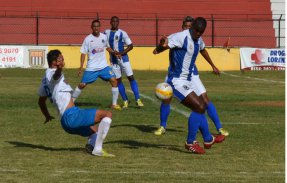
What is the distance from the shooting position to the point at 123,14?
48.4m

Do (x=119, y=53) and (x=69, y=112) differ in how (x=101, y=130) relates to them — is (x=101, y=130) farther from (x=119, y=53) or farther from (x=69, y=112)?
(x=119, y=53)

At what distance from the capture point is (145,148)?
12938 mm

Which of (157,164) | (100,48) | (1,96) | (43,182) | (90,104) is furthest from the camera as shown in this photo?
(1,96)

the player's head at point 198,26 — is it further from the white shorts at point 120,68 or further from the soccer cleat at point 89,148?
the white shorts at point 120,68

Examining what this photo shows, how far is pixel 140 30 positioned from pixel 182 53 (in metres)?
34.4

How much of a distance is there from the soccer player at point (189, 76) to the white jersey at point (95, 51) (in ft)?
21.7

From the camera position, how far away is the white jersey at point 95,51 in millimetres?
19484

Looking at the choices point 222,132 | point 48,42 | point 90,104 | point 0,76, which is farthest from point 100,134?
point 48,42

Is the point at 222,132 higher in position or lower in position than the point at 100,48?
lower

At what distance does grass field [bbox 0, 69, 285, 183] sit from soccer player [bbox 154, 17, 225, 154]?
266 millimetres

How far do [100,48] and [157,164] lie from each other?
28.8 ft

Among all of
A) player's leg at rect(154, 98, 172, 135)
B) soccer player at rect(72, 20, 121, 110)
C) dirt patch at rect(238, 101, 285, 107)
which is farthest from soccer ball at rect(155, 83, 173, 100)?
dirt patch at rect(238, 101, 285, 107)

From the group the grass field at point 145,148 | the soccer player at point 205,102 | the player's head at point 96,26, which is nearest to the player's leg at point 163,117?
the soccer player at point 205,102

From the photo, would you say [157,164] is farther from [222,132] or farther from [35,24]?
[35,24]
